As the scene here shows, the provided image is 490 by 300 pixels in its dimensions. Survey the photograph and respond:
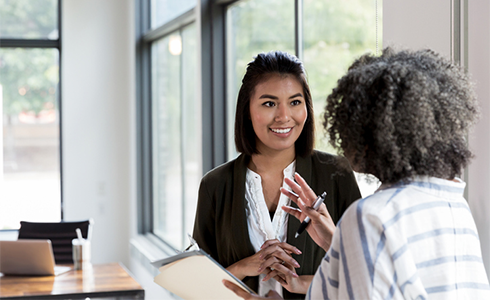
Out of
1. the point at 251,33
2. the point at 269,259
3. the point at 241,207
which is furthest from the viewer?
the point at 251,33

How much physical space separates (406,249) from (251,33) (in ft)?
8.52

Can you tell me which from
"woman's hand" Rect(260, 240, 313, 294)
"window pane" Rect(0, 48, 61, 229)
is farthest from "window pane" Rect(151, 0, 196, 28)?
"woman's hand" Rect(260, 240, 313, 294)

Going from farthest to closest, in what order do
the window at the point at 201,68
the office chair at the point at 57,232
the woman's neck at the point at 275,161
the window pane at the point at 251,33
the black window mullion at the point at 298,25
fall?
the office chair at the point at 57,232 < the window pane at the point at 251,33 < the black window mullion at the point at 298,25 < the window at the point at 201,68 < the woman's neck at the point at 275,161

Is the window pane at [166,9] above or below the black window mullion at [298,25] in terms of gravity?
above

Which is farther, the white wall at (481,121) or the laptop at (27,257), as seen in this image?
the laptop at (27,257)

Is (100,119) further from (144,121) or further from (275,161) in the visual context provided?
(275,161)

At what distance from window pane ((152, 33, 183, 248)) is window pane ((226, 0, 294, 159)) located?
96 cm

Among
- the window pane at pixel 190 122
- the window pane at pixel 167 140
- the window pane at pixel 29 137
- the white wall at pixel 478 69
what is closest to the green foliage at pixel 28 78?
the window pane at pixel 29 137

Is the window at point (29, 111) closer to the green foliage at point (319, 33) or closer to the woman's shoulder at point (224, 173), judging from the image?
the green foliage at point (319, 33)

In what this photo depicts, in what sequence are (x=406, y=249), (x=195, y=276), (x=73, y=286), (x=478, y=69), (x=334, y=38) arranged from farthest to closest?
(x=73, y=286) < (x=334, y=38) < (x=478, y=69) < (x=195, y=276) < (x=406, y=249)

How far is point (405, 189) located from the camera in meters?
0.94

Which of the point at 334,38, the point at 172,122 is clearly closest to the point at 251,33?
the point at 334,38

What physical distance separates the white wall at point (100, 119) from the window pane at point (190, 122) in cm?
123

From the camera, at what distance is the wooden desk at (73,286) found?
273 centimetres
